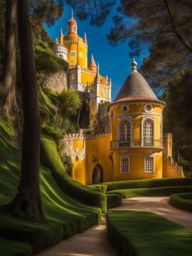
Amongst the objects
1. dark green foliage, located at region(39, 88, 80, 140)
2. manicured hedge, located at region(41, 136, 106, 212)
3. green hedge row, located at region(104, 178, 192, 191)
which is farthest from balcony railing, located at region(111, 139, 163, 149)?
manicured hedge, located at region(41, 136, 106, 212)

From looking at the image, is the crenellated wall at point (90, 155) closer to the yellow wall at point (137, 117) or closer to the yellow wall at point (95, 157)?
the yellow wall at point (95, 157)

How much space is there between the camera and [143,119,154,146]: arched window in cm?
3497

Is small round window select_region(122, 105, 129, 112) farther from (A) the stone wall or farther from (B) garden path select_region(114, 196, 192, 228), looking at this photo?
(B) garden path select_region(114, 196, 192, 228)

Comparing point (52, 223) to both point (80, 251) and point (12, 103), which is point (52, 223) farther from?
point (12, 103)

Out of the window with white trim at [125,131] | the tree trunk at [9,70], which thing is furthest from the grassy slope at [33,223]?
the window with white trim at [125,131]

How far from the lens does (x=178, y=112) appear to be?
17797 millimetres

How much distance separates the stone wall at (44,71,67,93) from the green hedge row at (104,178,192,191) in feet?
47.5

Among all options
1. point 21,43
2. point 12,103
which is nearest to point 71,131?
point 12,103

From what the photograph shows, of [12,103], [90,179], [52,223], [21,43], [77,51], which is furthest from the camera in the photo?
[77,51]

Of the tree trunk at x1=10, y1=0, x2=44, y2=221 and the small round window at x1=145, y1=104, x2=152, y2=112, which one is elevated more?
the small round window at x1=145, y1=104, x2=152, y2=112

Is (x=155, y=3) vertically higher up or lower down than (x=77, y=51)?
lower down

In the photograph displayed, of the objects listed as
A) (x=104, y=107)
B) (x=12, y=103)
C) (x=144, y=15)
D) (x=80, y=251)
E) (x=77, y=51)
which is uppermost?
(x=77, y=51)

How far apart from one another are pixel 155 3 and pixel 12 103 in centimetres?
834

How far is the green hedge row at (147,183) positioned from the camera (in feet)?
104
